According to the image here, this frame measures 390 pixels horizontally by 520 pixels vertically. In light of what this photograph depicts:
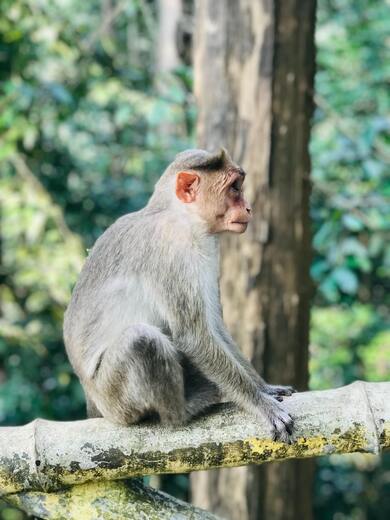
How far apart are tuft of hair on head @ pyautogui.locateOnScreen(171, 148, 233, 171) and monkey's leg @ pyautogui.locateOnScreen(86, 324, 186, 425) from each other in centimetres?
71

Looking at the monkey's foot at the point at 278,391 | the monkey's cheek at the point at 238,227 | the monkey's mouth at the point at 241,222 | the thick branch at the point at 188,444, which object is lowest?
the thick branch at the point at 188,444

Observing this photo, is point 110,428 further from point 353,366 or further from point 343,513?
point 343,513

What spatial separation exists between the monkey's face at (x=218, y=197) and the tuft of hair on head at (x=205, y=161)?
3 centimetres

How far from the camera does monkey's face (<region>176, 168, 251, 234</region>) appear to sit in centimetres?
359

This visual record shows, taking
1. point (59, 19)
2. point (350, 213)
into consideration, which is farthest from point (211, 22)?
point (59, 19)

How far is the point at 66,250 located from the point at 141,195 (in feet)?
2.78

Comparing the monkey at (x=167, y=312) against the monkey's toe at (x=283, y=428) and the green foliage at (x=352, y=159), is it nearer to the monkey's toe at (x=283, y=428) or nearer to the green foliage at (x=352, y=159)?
the monkey's toe at (x=283, y=428)

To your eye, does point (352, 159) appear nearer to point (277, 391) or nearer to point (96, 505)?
point (277, 391)

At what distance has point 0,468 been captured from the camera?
3.16 meters

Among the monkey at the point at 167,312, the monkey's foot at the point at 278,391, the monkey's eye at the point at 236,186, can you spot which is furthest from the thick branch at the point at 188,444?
the monkey's eye at the point at 236,186

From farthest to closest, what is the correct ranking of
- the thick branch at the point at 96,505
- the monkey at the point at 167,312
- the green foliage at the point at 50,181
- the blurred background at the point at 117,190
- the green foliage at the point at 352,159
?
the green foliage at the point at 50,181
the blurred background at the point at 117,190
the green foliage at the point at 352,159
the monkey at the point at 167,312
the thick branch at the point at 96,505

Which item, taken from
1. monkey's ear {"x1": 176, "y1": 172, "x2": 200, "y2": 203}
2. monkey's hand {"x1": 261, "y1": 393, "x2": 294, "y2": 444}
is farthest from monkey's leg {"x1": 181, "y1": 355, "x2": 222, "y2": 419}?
monkey's ear {"x1": 176, "y1": 172, "x2": 200, "y2": 203}

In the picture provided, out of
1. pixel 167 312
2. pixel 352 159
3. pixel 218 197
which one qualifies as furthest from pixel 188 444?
pixel 352 159

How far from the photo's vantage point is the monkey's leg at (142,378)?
11.0 ft
